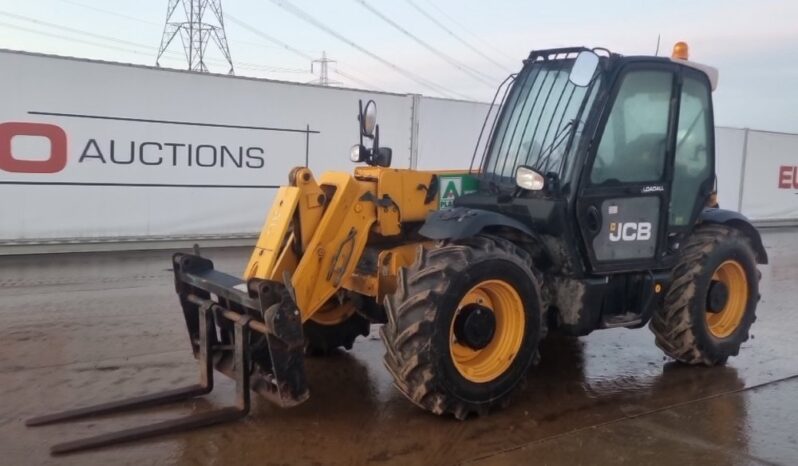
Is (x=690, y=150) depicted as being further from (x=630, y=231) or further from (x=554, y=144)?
(x=554, y=144)

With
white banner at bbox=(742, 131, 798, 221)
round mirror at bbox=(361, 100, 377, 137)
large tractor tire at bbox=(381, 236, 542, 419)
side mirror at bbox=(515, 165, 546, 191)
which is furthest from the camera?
white banner at bbox=(742, 131, 798, 221)

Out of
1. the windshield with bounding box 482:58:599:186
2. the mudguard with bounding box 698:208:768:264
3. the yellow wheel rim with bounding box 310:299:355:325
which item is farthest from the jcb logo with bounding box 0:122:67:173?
the mudguard with bounding box 698:208:768:264

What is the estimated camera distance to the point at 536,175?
4.82 metres

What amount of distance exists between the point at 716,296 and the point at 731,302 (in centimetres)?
38

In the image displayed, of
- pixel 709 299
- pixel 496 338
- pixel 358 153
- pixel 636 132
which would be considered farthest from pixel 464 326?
pixel 709 299

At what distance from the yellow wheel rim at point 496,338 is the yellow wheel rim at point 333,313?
1.23 meters

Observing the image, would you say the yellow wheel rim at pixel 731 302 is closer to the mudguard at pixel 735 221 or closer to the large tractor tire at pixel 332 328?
the mudguard at pixel 735 221

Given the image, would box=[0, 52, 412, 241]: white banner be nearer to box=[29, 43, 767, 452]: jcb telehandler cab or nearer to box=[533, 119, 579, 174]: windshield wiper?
box=[29, 43, 767, 452]: jcb telehandler cab

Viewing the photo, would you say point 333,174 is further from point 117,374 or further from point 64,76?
point 64,76

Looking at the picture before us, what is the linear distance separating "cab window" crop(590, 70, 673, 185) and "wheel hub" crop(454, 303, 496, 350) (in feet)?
4.13

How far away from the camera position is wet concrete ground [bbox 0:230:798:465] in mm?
4035

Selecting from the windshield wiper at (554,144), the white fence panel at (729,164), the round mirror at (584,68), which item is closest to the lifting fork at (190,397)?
the windshield wiper at (554,144)

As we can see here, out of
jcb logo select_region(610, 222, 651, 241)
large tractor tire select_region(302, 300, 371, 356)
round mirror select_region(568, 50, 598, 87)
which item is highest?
round mirror select_region(568, 50, 598, 87)

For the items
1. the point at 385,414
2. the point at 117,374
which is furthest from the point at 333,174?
the point at 117,374
